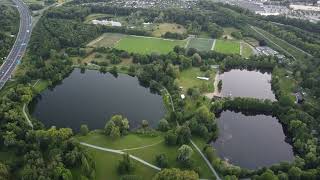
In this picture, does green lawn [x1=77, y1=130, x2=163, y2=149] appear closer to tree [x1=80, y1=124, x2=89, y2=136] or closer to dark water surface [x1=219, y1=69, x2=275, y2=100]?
tree [x1=80, y1=124, x2=89, y2=136]

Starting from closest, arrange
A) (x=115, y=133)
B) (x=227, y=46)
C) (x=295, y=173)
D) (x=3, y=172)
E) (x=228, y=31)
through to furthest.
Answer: (x=3, y=172) → (x=295, y=173) → (x=115, y=133) → (x=227, y=46) → (x=228, y=31)

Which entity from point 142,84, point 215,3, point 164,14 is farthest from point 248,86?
point 215,3

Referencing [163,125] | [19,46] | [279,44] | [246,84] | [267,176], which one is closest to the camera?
[267,176]

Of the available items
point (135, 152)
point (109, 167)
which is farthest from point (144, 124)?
point (109, 167)

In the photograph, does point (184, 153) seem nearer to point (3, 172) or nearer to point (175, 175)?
point (175, 175)

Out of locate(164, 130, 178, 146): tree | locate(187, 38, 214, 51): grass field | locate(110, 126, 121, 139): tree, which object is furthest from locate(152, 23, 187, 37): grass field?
locate(164, 130, 178, 146): tree

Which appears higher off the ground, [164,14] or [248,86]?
→ [164,14]

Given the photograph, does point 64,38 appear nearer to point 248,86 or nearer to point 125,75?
point 125,75
